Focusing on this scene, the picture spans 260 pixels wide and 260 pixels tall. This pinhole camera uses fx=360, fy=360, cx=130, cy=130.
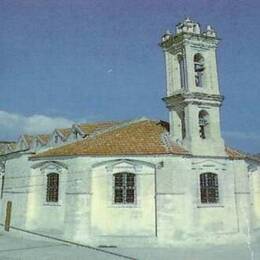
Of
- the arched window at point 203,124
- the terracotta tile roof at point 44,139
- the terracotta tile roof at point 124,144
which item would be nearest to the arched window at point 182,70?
the arched window at point 203,124

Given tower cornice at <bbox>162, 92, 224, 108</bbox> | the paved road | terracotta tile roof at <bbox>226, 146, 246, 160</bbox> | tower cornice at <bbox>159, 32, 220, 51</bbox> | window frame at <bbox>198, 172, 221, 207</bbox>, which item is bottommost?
the paved road

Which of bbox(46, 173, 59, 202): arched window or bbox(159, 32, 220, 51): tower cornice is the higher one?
bbox(159, 32, 220, 51): tower cornice

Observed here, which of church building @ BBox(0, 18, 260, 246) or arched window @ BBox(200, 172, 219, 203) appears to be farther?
arched window @ BBox(200, 172, 219, 203)

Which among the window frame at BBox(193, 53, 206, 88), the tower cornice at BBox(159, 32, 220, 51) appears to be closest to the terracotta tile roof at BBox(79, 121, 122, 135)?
the window frame at BBox(193, 53, 206, 88)

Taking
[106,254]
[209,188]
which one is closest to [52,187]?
[106,254]

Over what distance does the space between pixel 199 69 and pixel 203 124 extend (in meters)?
4.36

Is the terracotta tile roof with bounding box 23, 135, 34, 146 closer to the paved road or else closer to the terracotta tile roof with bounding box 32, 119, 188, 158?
the terracotta tile roof with bounding box 32, 119, 188, 158

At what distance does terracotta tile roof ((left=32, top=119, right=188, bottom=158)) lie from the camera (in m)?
25.2

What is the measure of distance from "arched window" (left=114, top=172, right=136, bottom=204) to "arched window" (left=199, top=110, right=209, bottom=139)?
658cm

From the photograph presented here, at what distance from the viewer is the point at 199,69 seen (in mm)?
28172

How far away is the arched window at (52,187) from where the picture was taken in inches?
1033

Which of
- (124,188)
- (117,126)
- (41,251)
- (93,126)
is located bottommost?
(41,251)

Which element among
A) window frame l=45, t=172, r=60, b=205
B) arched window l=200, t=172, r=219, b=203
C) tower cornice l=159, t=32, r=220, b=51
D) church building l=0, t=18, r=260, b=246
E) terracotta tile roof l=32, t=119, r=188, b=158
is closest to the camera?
church building l=0, t=18, r=260, b=246

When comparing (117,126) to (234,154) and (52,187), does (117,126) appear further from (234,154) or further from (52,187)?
(234,154)
